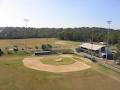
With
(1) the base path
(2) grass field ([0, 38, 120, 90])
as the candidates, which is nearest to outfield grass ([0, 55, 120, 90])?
(2) grass field ([0, 38, 120, 90])

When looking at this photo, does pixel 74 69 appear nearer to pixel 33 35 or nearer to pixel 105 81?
pixel 105 81

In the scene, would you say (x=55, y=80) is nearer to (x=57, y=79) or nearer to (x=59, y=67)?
(x=57, y=79)

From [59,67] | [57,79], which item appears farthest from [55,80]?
[59,67]

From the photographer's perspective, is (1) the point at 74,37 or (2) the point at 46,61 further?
(1) the point at 74,37

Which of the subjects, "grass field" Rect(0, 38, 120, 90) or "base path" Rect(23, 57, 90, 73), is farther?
"base path" Rect(23, 57, 90, 73)

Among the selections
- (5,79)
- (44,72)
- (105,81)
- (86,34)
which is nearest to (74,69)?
(44,72)

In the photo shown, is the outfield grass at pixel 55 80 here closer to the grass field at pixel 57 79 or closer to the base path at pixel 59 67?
the grass field at pixel 57 79

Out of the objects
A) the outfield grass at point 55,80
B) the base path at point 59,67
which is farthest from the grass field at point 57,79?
the base path at point 59,67

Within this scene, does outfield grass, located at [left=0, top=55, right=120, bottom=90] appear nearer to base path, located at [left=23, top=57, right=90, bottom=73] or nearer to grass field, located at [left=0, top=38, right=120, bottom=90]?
grass field, located at [left=0, top=38, right=120, bottom=90]

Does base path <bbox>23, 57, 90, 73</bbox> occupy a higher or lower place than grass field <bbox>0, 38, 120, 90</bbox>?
higher
